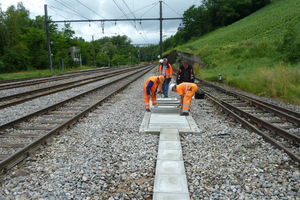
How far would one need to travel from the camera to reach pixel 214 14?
87.4m

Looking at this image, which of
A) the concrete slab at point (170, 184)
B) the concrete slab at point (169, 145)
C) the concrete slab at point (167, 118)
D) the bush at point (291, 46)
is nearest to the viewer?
the concrete slab at point (170, 184)

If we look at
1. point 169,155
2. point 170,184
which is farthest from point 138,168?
point 170,184

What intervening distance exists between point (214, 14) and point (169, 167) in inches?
3730

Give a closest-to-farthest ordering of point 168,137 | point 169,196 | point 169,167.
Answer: point 169,196
point 169,167
point 168,137

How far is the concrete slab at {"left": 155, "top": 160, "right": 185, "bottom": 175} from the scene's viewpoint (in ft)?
11.7

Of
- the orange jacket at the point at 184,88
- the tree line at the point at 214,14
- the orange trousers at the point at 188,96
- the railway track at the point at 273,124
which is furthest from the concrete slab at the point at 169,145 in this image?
the tree line at the point at 214,14

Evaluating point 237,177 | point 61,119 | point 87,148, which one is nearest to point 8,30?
point 61,119

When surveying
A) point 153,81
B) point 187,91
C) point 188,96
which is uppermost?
point 153,81

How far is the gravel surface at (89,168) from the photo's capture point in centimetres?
318

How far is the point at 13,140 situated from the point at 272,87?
10.9 meters

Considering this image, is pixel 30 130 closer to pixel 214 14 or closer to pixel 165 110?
pixel 165 110

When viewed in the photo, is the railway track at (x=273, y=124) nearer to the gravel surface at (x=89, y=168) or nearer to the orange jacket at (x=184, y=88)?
the orange jacket at (x=184, y=88)

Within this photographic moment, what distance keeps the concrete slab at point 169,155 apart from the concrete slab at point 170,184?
610 mm

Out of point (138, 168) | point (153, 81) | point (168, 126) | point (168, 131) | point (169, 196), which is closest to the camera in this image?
point (169, 196)
